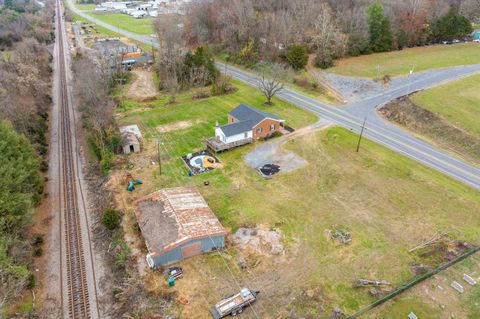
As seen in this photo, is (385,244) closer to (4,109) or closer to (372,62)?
(4,109)

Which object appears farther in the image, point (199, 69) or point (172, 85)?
point (199, 69)

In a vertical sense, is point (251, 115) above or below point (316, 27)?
below

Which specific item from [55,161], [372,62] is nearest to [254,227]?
[55,161]

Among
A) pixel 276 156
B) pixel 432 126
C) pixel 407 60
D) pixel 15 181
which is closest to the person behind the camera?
pixel 15 181

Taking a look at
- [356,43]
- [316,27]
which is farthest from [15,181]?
[356,43]

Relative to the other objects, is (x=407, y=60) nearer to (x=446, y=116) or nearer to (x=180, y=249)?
(x=446, y=116)

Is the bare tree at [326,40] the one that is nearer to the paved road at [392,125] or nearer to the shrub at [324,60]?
the shrub at [324,60]
